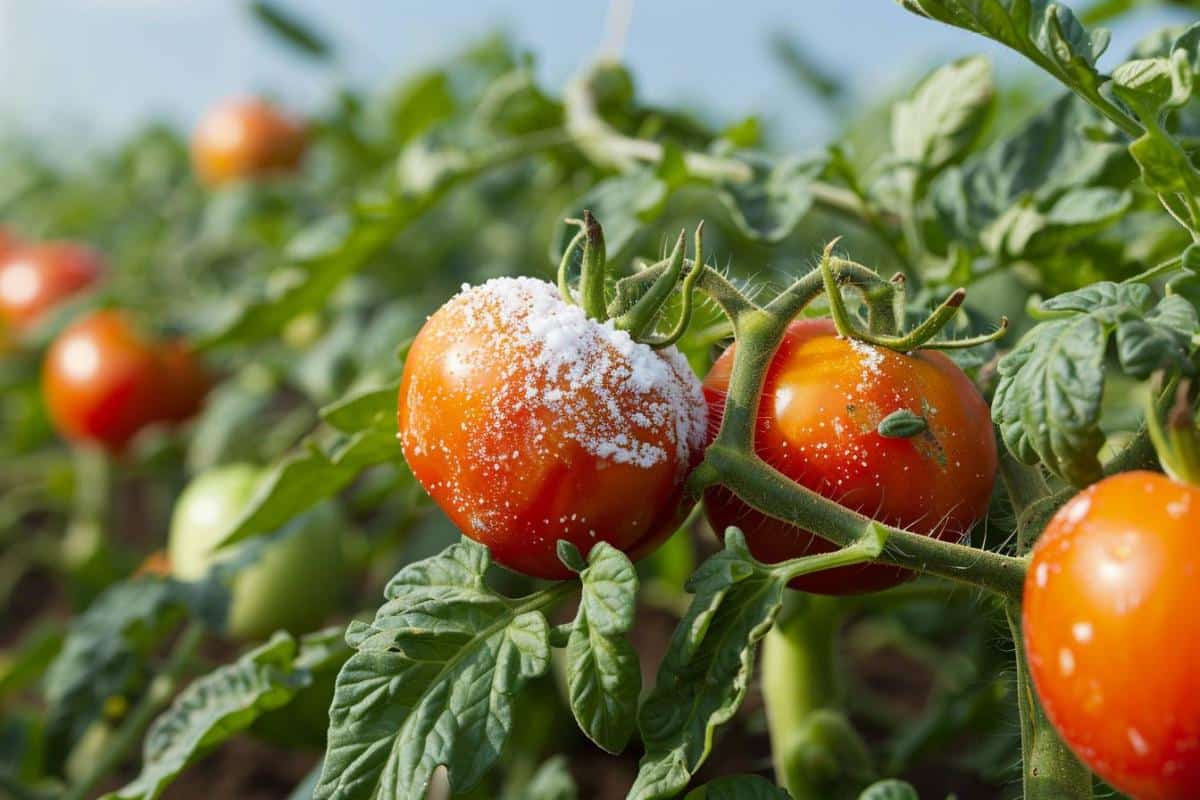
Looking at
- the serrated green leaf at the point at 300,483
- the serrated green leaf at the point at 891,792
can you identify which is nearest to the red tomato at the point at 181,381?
the serrated green leaf at the point at 300,483

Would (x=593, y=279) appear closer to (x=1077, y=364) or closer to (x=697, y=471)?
(x=697, y=471)

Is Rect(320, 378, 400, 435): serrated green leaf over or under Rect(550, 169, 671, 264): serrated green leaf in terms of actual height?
under

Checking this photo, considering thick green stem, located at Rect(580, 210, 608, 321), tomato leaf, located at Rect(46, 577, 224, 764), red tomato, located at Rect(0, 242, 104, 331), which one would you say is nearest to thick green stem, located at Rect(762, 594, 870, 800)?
thick green stem, located at Rect(580, 210, 608, 321)

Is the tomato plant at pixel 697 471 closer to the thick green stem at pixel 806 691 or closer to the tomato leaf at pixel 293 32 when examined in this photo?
the thick green stem at pixel 806 691

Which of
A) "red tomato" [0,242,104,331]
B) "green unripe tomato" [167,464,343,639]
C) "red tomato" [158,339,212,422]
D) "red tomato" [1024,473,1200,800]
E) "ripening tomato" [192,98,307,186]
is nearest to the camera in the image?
"red tomato" [1024,473,1200,800]

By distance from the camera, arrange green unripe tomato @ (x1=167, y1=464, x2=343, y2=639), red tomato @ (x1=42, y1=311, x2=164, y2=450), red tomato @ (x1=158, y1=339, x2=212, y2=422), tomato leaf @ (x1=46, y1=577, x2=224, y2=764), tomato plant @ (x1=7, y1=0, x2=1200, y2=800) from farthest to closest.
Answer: red tomato @ (x1=158, y1=339, x2=212, y2=422)
red tomato @ (x1=42, y1=311, x2=164, y2=450)
green unripe tomato @ (x1=167, y1=464, x2=343, y2=639)
tomato leaf @ (x1=46, y1=577, x2=224, y2=764)
tomato plant @ (x1=7, y1=0, x2=1200, y2=800)

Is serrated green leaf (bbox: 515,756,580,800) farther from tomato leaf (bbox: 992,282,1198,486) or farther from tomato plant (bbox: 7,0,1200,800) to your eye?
tomato leaf (bbox: 992,282,1198,486)

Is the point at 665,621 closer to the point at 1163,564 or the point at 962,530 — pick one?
the point at 962,530

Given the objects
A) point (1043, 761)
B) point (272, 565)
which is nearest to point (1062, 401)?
point (1043, 761)
